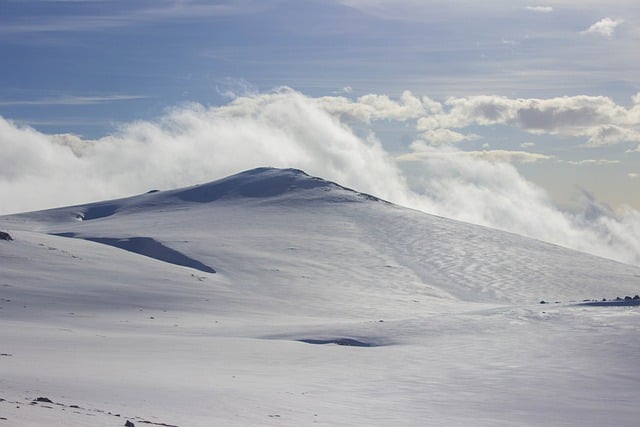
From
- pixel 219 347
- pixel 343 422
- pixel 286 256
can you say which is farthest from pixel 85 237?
pixel 343 422

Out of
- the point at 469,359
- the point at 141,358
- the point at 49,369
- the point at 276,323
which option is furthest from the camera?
the point at 276,323

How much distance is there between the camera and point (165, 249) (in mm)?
47469

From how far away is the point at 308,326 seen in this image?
2823 cm

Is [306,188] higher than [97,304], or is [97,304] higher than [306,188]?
[306,188]

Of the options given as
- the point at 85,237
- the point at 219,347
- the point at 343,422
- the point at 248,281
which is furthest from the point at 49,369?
the point at 85,237

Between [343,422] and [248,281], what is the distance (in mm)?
28370

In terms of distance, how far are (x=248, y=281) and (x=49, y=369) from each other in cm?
2633

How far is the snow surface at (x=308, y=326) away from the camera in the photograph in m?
14.4

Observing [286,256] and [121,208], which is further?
[121,208]

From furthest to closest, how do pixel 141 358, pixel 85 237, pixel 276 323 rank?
pixel 85 237 < pixel 276 323 < pixel 141 358

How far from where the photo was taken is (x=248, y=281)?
41.5m

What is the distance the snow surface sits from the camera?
14.4 meters

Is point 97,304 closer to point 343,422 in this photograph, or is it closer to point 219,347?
point 219,347

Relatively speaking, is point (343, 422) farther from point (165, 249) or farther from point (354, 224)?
point (354, 224)
